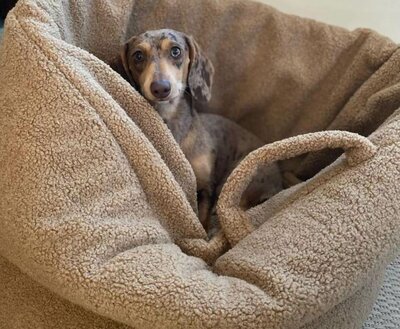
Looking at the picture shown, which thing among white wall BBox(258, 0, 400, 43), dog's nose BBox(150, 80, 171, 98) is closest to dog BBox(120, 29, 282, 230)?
dog's nose BBox(150, 80, 171, 98)

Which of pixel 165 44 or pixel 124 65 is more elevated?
pixel 165 44

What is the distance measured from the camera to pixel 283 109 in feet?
6.79

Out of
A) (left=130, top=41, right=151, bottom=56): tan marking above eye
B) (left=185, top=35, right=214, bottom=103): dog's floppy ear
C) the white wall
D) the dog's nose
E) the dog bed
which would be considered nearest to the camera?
the dog bed

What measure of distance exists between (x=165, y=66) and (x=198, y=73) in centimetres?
19

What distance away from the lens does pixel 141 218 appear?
4.45 ft

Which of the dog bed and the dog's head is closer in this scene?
the dog bed

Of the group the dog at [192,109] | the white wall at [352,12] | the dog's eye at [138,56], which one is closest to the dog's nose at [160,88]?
the dog at [192,109]

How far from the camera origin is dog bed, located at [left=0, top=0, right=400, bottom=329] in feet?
3.73

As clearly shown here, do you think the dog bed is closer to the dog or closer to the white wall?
the dog

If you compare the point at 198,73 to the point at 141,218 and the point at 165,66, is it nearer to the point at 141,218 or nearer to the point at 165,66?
the point at 165,66

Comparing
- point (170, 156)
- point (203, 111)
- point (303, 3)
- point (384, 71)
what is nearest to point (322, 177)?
point (170, 156)

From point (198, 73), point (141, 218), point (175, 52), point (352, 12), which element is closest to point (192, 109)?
point (198, 73)

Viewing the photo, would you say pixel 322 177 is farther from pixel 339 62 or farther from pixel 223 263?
pixel 339 62

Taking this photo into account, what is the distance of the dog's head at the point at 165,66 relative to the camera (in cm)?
161
